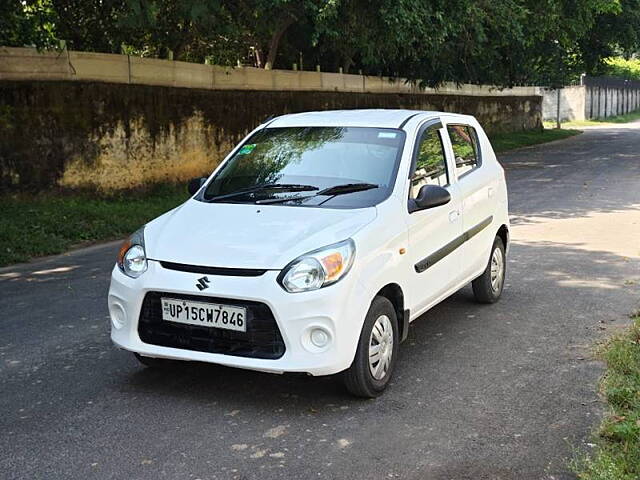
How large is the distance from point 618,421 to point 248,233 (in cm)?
232

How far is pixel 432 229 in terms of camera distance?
5477 millimetres

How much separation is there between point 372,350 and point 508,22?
52.3 feet

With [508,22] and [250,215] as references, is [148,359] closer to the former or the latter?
[250,215]

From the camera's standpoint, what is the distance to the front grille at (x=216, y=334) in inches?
172

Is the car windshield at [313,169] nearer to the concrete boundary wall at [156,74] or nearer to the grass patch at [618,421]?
the grass patch at [618,421]

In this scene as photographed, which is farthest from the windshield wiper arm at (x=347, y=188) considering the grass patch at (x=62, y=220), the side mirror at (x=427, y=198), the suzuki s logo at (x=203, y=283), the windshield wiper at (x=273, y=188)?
the grass patch at (x=62, y=220)

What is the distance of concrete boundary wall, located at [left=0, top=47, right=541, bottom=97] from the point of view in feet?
38.5

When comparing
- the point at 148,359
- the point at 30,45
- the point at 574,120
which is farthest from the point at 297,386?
the point at 574,120

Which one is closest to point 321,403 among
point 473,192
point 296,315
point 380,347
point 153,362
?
point 380,347

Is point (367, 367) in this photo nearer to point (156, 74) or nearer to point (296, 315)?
point (296, 315)

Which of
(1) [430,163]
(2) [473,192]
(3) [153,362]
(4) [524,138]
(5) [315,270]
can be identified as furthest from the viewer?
(4) [524,138]

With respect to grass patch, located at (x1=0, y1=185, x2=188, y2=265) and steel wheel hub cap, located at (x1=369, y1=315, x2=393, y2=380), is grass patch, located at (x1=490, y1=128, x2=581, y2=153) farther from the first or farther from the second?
steel wheel hub cap, located at (x1=369, y1=315, x2=393, y2=380)

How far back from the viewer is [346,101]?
21109mm

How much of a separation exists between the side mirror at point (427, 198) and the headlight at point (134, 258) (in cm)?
176
